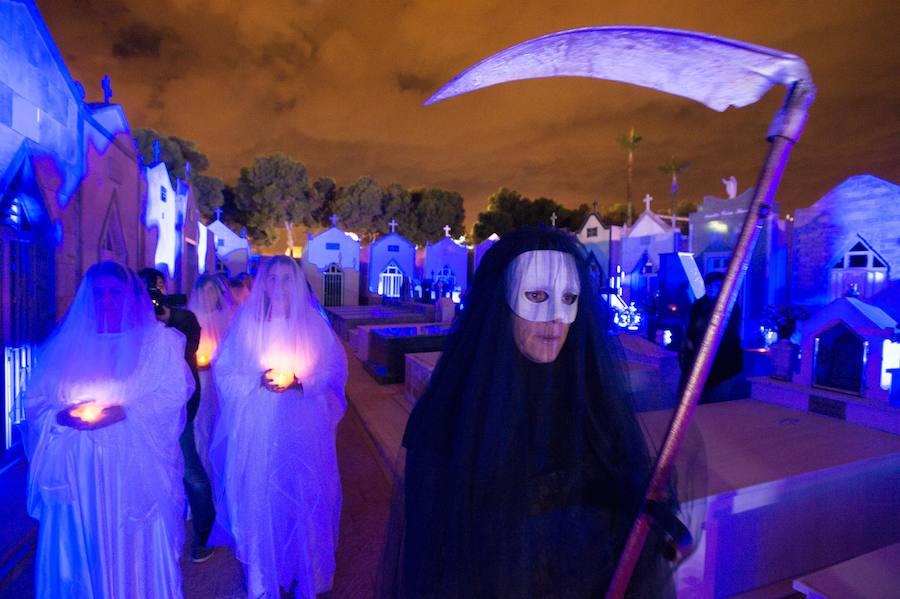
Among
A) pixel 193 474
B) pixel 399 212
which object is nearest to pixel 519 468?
pixel 193 474

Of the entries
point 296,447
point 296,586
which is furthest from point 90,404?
A: point 296,586

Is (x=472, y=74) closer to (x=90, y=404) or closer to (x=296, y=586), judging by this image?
(x=90, y=404)

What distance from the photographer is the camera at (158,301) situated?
355 cm

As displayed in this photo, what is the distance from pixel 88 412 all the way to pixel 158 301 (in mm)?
1408

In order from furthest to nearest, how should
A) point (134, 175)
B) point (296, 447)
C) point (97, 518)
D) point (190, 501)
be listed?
1. point (134, 175)
2. point (190, 501)
3. point (296, 447)
4. point (97, 518)

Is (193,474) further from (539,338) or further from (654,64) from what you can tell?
(654,64)

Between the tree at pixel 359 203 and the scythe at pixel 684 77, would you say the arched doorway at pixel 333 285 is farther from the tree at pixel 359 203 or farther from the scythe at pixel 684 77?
the scythe at pixel 684 77

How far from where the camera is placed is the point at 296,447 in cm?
303

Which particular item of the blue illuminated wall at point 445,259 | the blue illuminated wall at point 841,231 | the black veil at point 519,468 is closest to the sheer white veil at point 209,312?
the black veil at point 519,468

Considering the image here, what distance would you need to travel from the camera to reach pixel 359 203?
42.4 metres

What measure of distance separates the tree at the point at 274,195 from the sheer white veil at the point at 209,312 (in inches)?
1507

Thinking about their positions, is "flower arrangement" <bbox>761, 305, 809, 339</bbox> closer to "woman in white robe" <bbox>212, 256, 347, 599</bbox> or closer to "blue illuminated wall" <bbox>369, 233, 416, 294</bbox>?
"woman in white robe" <bbox>212, 256, 347, 599</bbox>

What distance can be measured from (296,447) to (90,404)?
47.3 inches

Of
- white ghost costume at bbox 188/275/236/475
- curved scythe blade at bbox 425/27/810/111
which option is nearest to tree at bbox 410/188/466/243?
white ghost costume at bbox 188/275/236/475
